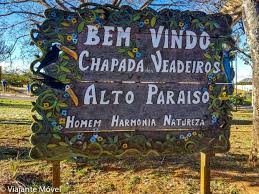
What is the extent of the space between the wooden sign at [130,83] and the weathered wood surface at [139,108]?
1cm

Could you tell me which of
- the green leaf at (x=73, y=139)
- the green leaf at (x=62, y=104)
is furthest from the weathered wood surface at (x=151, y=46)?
the green leaf at (x=73, y=139)

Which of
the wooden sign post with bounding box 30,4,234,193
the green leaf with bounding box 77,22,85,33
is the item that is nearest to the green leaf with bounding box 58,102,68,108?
the wooden sign post with bounding box 30,4,234,193

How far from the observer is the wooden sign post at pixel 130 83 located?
156 inches

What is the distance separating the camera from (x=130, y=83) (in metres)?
4.22

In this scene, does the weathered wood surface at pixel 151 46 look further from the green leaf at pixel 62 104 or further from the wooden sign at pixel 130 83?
the green leaf at pixel 62 104

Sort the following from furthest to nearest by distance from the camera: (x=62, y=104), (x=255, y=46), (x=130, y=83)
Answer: (x=255, y=46) < (x=130, y=83) < (x=62, y=104)

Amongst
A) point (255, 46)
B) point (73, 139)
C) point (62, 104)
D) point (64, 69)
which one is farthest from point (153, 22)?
point (255, 46)

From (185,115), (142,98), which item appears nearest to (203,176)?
(185,115)

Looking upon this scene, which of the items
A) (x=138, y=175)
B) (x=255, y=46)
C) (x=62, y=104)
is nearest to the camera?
(x=62, y=104)

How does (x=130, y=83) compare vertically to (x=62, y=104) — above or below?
above

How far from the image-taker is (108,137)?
13.7 feet

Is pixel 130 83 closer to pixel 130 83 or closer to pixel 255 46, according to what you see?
pixel 130 83

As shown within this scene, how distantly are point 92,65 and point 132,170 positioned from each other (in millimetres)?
3182

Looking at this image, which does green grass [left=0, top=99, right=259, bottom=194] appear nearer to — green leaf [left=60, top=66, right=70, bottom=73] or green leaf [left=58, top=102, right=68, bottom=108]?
green leaf [left=58, top=102, right=68, bottom=108]
